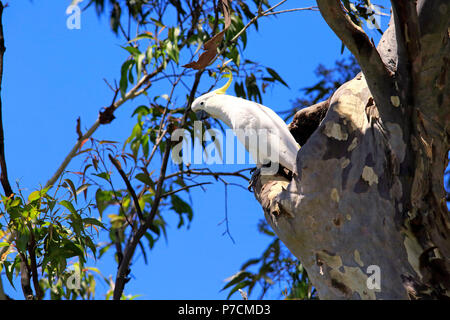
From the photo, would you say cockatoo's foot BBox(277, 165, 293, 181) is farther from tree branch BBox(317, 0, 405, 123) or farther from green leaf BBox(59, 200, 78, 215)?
green leaf BBox(59, 200, 78, 215)

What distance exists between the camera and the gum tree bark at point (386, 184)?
1483 millimetres

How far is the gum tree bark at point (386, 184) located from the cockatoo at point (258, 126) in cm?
30

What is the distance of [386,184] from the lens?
1548 mm

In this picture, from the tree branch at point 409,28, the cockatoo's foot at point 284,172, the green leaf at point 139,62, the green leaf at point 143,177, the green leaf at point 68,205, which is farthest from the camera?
the green leaf at point 139,62

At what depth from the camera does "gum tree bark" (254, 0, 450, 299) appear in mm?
1483

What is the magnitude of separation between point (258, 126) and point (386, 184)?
0.65 meters

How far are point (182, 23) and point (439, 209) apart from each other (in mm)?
2070

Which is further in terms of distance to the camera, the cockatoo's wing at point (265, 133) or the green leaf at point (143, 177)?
the green leaf at point (143, 177)

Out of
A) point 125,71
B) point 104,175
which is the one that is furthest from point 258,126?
point 125,71

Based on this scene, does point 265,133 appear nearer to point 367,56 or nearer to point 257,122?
point 257,122

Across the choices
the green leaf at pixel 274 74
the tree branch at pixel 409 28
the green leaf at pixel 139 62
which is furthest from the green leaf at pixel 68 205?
the green leaf at pixel 274 74

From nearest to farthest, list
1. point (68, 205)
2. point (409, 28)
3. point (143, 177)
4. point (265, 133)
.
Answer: point (409, 28), point (68, 205), point (265, 133), point (143, 177)

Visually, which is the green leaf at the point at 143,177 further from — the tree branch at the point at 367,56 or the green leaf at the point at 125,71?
the tree branch at the point at 367,56
